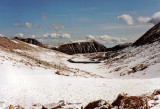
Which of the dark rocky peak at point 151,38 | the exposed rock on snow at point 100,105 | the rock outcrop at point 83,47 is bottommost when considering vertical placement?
the exposed rock on snow at point 100,105

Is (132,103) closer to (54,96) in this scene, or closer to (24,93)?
(54,96)

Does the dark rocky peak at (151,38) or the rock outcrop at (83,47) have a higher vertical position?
the rock outcrop at (83,47)

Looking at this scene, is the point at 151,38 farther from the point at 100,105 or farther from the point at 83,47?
the point at 83,47

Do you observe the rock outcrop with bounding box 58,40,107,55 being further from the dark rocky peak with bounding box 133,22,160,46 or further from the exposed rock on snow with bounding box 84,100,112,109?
the exposed rock on snow with bounding box 84,100,112,109

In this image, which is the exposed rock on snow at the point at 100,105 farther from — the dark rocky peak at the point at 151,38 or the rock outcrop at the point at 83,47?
the rock outcrop at the point at 83,47

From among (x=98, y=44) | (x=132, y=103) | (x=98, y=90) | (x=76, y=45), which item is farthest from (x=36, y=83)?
(x=98, y=44)

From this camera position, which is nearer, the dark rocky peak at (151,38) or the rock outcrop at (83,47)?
the dark rocky peak at (151,38)

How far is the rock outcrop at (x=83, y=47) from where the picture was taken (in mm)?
162500

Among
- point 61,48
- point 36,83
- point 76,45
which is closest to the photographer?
point 36,83

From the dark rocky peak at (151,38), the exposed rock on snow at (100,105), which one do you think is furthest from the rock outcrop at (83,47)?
the exposed rock on snow at (100,105)

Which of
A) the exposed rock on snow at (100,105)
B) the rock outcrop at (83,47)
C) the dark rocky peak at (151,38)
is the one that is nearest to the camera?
the exposed rock on snow at (100,105)

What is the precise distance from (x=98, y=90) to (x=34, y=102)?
22.3ft

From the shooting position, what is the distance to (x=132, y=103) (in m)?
8.08

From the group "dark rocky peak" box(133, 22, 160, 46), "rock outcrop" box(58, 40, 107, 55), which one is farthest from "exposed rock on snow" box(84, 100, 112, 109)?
"rock outcrop" box(58, 40, 107, 55)
